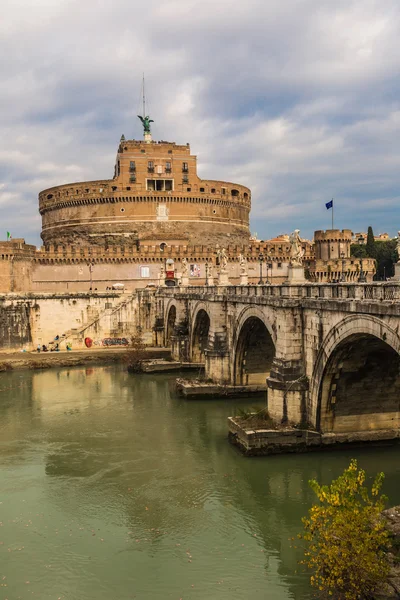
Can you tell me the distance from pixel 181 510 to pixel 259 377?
39.2 ft

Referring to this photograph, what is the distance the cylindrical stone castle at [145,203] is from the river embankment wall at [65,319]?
20.1 m

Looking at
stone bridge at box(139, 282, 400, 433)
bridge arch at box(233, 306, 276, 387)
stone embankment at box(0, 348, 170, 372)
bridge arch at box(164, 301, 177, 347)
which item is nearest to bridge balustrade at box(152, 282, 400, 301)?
stone bridge at box(139, 282, 400, 433)

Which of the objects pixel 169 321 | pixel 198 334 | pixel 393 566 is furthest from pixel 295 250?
pixel 169 321

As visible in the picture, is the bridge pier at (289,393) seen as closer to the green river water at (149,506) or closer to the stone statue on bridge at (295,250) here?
the green river water at (149,506)

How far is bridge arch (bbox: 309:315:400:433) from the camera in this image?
15.3 meters

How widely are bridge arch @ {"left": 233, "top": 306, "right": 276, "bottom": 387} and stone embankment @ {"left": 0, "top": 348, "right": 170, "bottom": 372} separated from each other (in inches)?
480

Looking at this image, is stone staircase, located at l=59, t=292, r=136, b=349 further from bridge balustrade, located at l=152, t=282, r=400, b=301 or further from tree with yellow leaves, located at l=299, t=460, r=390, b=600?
tree with yellow leaves, located at l=299, t=460, r=390, b=600

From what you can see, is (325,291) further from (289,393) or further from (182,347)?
(182,347)

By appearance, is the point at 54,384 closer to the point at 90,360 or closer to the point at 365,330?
the point at 90,360

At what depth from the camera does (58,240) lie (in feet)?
226

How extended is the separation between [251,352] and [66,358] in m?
15.8

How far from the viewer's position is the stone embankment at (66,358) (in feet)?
115

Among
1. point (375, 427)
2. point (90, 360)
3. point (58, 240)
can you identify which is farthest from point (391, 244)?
point (375, 427)

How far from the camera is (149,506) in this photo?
45.8 ft
